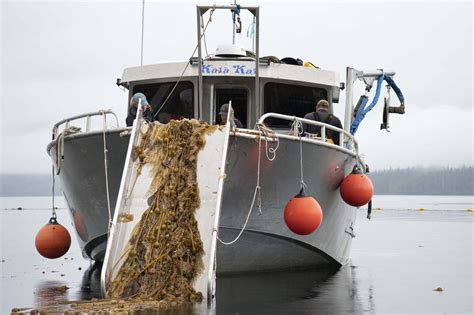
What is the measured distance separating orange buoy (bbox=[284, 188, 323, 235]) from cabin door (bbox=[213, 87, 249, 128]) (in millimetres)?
3017

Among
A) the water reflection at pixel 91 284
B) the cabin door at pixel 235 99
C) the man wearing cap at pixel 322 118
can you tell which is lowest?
the water reflection at pixel 91 284

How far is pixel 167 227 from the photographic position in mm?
9602

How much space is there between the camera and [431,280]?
12586 mm

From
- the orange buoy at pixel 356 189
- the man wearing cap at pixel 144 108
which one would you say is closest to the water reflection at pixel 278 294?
the orange buoy at pixel 356 189

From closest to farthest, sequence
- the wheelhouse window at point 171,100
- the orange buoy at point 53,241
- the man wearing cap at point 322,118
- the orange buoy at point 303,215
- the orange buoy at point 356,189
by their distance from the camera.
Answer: the orange buoy at point 303,215 < the orange buoy at point 356,189 < the orange buoy at point 53,241 < the man wearing cap at point 322,118 < the wheelhouse window at point 171,100

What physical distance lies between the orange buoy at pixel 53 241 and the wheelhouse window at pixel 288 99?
356 cm

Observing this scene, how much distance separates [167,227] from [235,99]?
13.1 ft

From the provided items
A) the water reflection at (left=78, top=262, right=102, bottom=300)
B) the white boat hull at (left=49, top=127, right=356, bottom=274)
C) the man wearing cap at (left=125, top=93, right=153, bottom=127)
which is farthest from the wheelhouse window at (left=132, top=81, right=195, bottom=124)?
the water reflection at (left=78, top=262, right=102, bottom=300)

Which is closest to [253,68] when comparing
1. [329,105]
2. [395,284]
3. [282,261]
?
[329,105]

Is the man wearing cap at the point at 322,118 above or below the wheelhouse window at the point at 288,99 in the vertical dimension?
below

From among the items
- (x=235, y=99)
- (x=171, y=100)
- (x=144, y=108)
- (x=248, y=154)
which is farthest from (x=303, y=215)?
(x=171, y=100)

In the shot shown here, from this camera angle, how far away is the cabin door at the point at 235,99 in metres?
13.1

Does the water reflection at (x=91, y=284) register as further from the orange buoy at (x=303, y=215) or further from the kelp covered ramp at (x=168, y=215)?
the orange buoy at (x=303, y=215)

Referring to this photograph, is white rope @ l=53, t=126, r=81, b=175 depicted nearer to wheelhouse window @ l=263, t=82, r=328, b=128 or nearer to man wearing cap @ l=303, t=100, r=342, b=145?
wheelhouse window @ l=263, t=82, r=328, b=128
